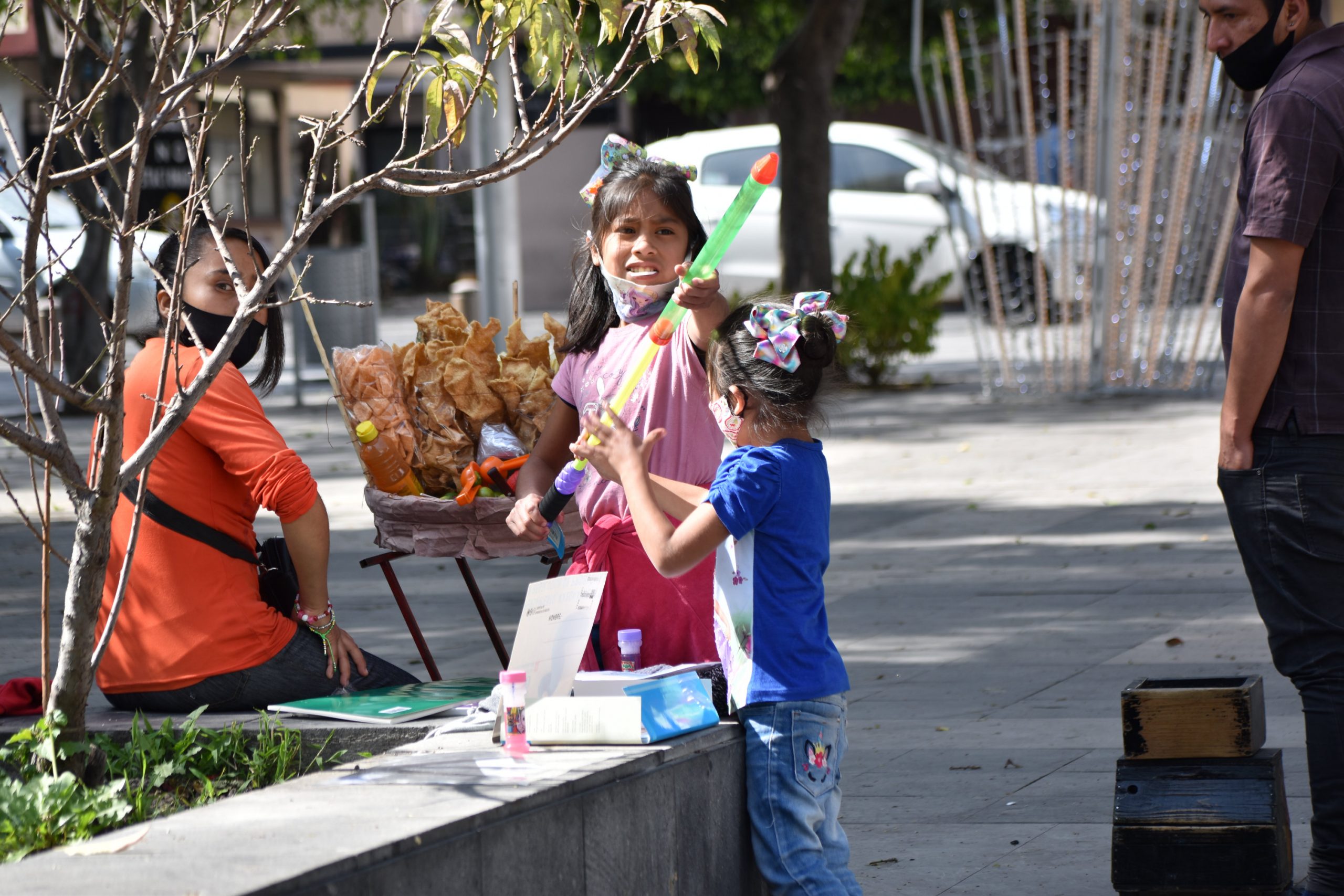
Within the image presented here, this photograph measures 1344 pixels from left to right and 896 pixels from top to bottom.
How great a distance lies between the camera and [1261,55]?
3.64m

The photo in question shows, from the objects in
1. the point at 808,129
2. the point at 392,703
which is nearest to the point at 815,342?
the point at 392,703

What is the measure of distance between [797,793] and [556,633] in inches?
23.2

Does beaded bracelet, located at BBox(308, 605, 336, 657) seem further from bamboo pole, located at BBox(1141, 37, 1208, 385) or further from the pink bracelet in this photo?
bamboo pole, located at BBox(1141, 37, 1208, 385)

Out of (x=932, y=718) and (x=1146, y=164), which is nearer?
(x=932, y=718)

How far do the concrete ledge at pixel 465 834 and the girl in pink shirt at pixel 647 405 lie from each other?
43 centimetres

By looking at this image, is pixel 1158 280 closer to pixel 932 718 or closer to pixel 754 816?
pixel 932 718

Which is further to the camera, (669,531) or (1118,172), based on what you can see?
(1118,172)

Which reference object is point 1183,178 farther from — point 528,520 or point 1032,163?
point 528,520

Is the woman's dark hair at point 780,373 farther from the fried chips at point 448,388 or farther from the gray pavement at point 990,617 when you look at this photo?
the fried chips at point 448,388

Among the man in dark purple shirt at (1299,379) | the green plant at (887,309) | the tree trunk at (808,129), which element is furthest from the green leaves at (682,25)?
the tree trunk at (808,129)

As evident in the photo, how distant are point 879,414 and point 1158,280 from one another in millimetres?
2319

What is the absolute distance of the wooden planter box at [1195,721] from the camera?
3.64 metres

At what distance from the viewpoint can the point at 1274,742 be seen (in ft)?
15.7

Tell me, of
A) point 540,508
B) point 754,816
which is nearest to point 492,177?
point 540,508
